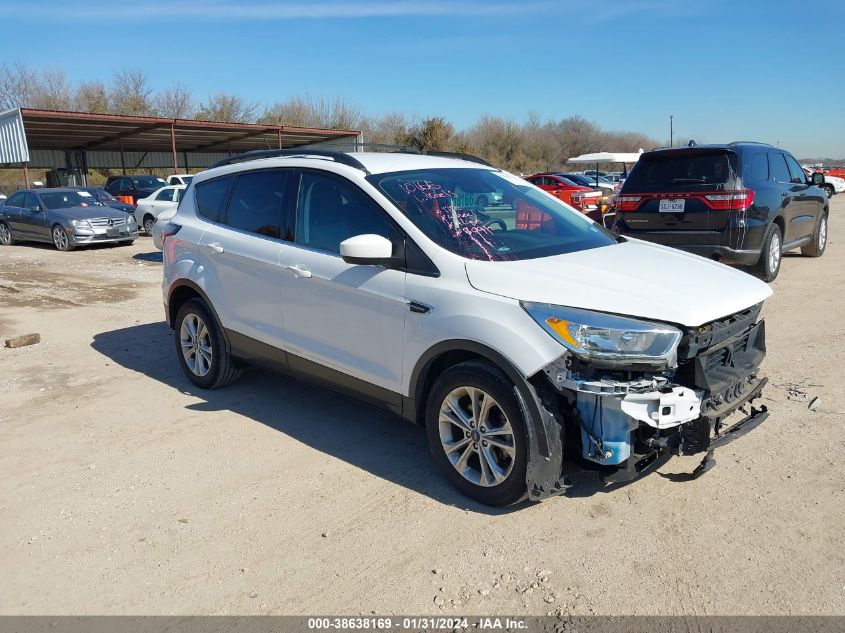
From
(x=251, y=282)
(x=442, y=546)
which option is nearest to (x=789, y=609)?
(x=442, y=546)

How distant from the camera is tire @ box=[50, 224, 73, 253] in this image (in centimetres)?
1684

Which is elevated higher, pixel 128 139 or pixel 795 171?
pixel 128 139

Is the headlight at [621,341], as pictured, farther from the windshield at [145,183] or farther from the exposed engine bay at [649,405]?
the windshield at [145,183]

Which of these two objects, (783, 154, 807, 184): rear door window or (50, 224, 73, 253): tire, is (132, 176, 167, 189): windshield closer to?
(50, 224, 73, 253): tire

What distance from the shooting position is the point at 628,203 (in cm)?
925

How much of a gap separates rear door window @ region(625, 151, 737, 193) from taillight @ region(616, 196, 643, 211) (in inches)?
4.4

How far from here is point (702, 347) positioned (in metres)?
3.43

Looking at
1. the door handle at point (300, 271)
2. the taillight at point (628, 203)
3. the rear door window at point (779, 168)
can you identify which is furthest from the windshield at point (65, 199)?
the rear door window at point (779, 168)

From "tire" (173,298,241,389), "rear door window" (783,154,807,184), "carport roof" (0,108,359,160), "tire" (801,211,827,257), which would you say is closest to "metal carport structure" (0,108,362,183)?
"carport roof" (0,108,359,160)

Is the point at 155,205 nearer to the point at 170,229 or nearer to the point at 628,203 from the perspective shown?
the point at 628,203

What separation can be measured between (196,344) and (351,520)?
8.89 feet

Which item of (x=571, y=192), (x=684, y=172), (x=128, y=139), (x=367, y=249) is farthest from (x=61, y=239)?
(x=128, y=139)

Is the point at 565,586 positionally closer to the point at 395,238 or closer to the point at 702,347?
the point at 702,347

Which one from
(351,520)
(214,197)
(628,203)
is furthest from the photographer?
(628,203)
